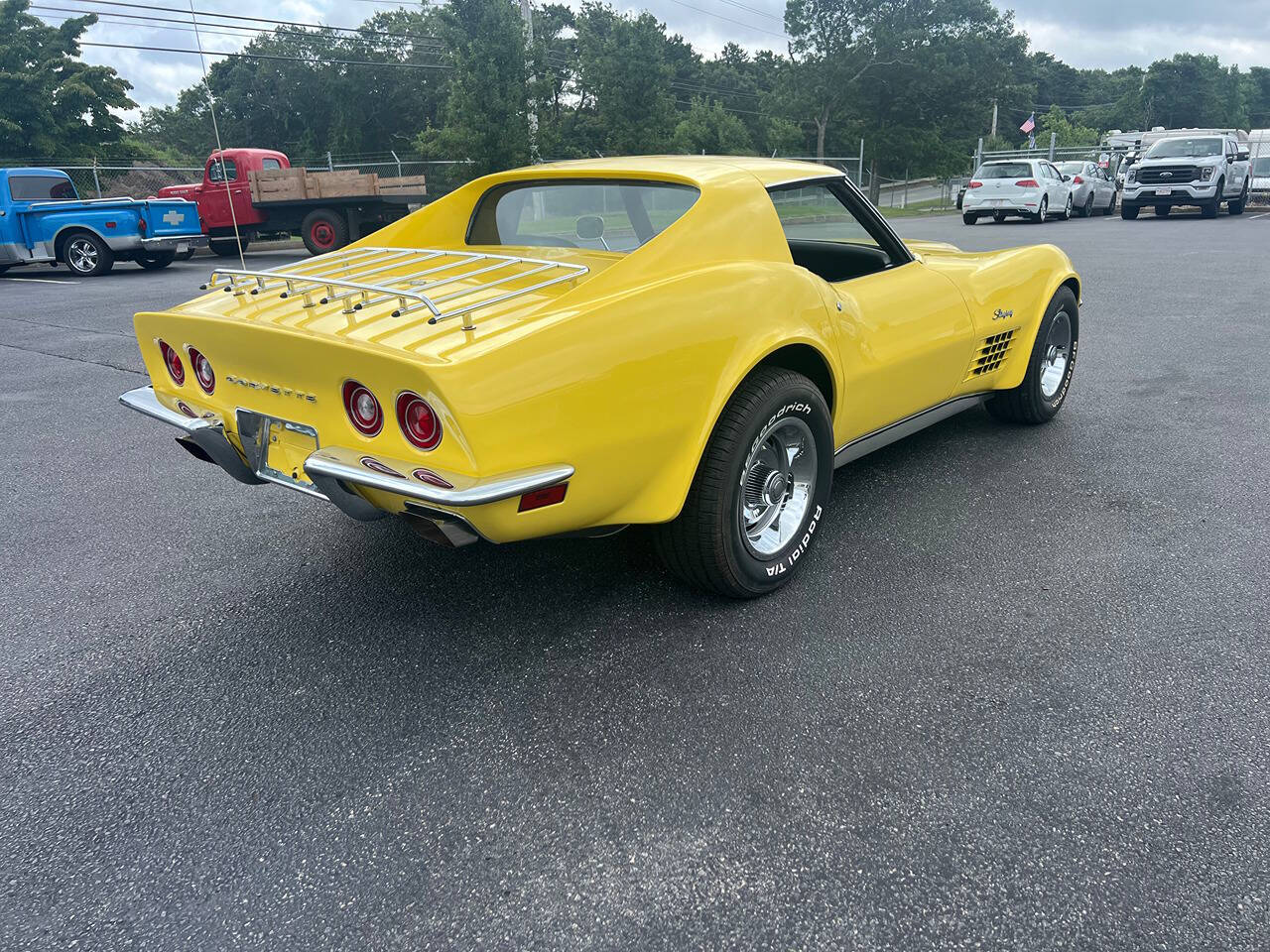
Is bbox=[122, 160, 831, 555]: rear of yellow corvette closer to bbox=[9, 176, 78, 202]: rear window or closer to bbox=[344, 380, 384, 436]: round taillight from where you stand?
bbox=[344, 380, 384, 436]: round taillight

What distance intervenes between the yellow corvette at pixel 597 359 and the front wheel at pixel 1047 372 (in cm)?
68

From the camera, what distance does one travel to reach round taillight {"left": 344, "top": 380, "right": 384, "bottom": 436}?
2426 mm

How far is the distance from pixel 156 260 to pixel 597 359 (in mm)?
16098

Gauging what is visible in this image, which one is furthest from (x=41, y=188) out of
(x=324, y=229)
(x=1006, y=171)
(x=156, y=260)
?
(x=1006, y=171)

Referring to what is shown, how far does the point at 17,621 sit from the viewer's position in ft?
10.1

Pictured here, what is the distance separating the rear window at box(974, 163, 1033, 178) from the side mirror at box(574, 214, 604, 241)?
20.1 m

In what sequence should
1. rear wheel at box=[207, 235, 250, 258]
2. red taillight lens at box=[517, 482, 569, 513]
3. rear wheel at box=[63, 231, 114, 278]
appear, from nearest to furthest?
red taillight lens at box=[517, 482, 569, 513] < rear wheel at box=[63, 231, 114, 278] < rear wheel at box=[207, 235, 250, 258]

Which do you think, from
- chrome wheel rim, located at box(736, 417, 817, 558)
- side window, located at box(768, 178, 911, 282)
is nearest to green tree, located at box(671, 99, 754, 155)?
side window, located at box(768, 178, 911, 282)

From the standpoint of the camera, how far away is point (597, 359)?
94.7 inches

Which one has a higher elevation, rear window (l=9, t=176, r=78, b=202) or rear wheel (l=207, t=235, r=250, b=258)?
rear window (l=9, t=176, r=78, b=202)

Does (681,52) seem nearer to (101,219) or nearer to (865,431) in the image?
(101,219)

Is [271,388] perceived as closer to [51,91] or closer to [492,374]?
[492,374]

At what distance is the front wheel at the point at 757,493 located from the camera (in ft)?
9.23

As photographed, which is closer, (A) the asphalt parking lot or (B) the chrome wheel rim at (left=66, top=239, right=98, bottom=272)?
(A) the asphalt parking lot
